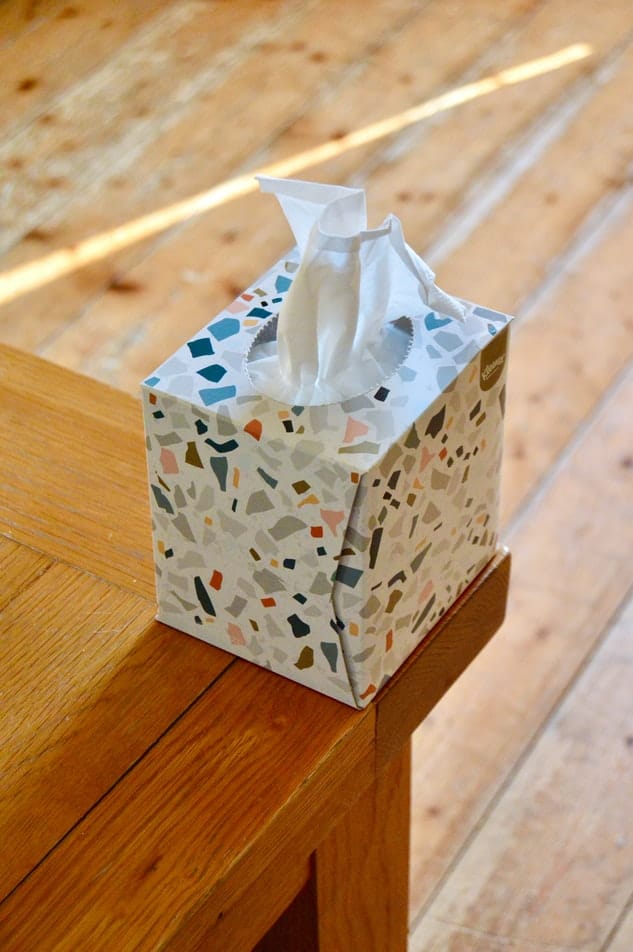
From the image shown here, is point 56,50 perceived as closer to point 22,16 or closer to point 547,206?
point 22,16

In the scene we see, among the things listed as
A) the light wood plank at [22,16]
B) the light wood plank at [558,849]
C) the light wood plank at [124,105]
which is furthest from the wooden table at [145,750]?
the light wood plank at [22,16]

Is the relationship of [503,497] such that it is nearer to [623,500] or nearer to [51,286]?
[623,500]

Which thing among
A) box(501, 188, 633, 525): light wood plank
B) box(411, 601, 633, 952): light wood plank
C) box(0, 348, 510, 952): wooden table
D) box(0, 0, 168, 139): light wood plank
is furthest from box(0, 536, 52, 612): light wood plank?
box(0, 0, 168, 139): light wood plank

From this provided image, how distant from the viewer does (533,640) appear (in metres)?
1.53

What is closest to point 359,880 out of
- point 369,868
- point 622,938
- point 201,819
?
point 369,868

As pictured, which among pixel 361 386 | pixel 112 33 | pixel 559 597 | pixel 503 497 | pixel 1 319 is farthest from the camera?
pixel 112 33

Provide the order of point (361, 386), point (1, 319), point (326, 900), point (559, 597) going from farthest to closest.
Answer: point (1, 319)
point (559, 597)
point (326, 900)
point (361, 386)

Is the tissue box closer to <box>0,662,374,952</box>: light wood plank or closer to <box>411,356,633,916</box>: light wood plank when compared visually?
<box>0,662,374,952</box>: light wood plank

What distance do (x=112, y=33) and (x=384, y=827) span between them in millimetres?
2165

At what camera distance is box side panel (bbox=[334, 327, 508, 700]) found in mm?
628

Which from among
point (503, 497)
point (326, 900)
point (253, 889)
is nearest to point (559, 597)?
point (503, 497)

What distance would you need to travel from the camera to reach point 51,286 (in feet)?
6.60

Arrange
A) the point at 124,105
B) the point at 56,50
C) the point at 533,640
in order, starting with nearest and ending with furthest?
the point at 533,640 → the point at 124,105 → the point at 56,50

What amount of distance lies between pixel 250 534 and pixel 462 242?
1.51m
